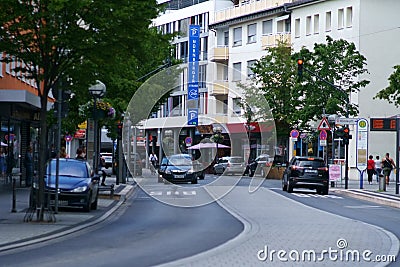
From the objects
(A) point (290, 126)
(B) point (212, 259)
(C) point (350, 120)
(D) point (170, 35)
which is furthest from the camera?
(A) point (290, 126)

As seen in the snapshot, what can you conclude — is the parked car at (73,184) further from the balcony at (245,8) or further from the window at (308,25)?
the balcony at (245,8)

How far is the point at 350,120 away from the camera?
146ft

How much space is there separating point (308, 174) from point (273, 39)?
130 ft

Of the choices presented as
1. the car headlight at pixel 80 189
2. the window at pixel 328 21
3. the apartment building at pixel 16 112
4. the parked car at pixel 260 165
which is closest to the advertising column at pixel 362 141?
the parked car at pixel 260 165

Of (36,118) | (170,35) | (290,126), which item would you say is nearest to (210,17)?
(290,126)

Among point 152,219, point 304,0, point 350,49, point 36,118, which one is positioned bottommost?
point 152,219

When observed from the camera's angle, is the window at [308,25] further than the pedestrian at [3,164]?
Yes

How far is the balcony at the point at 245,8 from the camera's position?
80631 millimetres

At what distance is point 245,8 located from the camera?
277ft

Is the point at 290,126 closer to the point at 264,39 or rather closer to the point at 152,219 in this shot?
the point at 264,39

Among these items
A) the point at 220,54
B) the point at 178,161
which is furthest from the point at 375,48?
the point at 178,161

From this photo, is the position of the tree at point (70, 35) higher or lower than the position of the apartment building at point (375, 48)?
lower

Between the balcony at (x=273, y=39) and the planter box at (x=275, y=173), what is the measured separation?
15.7m

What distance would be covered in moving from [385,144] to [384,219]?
42.6 m
